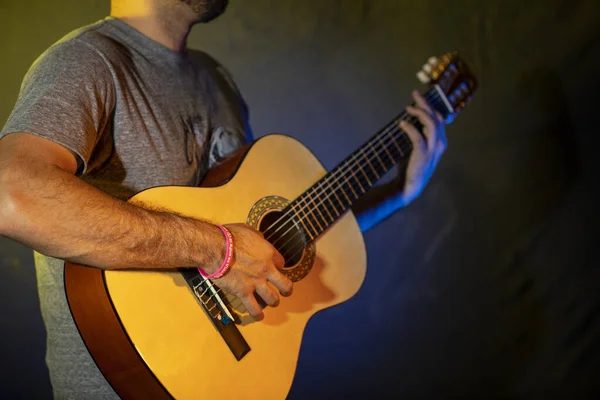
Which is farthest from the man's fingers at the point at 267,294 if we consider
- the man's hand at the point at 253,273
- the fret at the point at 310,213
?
the fret at the point at 310,213

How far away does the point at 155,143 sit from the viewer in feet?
3.61

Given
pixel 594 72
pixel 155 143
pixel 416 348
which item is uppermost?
pixel 594 72

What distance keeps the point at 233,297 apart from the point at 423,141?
801 millimetres

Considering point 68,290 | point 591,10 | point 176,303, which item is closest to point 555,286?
point 591,10

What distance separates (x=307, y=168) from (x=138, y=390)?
0.65 metres

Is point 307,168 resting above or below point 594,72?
below

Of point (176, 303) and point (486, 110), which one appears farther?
point (486, 110)

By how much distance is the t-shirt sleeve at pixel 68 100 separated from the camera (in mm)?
792

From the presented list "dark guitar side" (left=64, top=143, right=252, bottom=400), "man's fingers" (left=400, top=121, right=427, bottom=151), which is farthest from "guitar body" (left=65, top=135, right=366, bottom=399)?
"man's fingers" (left=400, top=121, right=427, bottom=151)

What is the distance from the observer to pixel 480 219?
6.17ft

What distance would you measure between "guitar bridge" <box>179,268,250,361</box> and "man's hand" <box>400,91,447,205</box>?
0.79 meters

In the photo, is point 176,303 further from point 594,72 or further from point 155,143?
point 594,72

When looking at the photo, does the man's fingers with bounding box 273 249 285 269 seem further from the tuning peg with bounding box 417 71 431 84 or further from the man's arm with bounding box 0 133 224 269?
the tuning peg with bounding box 417 71 431 84

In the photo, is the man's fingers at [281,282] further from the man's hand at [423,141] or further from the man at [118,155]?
the man's hand at [423,141]
